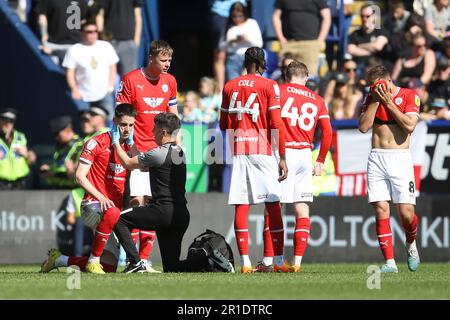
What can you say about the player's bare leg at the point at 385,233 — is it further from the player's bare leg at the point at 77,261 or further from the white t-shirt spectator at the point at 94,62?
the white t-shirt spectator at the point at 94,62

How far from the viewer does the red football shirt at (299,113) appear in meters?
13.2

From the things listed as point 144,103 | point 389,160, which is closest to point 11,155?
point 144,103

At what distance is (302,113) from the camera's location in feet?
43.3

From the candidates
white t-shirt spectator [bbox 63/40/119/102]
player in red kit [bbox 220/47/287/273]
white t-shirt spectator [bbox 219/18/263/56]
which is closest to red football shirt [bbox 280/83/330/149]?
player in red kit [bbox 220/47/287/273]

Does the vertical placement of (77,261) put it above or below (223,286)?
below

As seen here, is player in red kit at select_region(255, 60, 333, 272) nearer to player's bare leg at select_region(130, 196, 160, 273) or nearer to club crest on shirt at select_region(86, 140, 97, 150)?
player's bare leg at select_region(130, 196, 160, 273)

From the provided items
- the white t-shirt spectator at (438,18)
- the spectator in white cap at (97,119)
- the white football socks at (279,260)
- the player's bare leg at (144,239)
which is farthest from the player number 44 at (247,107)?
the white t-shirt spectator at (438,18)

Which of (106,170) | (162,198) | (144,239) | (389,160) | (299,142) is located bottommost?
(144,239)

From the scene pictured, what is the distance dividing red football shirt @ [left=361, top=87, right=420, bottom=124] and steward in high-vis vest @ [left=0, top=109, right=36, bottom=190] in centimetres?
699

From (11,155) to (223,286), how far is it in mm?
8138

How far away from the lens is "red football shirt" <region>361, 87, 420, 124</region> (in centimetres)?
1279

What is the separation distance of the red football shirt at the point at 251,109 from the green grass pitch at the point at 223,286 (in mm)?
1410

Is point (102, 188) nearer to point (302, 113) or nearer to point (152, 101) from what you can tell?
point (152, 101)

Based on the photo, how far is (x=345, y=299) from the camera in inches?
382
